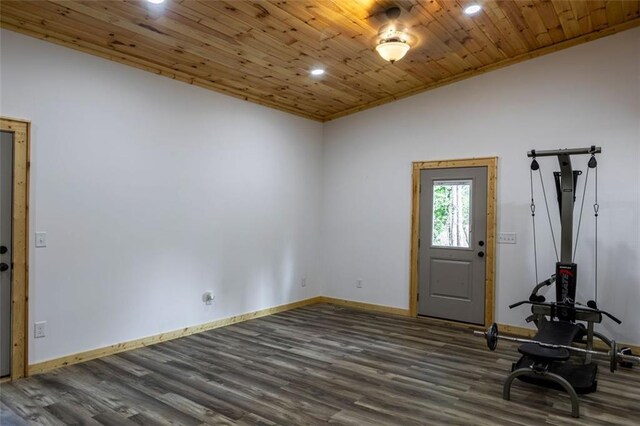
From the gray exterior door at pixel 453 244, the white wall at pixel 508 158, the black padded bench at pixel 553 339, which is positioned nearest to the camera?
the black padded bench at pixel 553 339

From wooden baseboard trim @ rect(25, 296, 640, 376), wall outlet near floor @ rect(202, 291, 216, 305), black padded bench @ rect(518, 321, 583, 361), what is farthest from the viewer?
wall outlet near floor @ rect(202, 291, 216, 305)

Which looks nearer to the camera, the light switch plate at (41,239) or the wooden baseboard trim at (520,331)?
the light switch plate at (41,239)

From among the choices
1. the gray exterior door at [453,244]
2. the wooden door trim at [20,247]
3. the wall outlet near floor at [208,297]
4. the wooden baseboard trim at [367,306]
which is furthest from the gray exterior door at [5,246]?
the gray exterior door at [453,244]

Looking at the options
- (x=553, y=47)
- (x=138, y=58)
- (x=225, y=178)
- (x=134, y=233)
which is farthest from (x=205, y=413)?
(x=553, y=47)

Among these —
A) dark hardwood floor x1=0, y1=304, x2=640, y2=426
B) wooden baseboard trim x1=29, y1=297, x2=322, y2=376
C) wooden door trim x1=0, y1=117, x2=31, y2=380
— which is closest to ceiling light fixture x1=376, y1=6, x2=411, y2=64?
dark hardwood floor x1=0, y1=304, x2=640, y2=426

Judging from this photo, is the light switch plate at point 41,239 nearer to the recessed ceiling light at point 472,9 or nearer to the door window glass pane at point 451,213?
the recessed ceiling light at point 472,9

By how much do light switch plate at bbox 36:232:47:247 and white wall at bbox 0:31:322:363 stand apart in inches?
1.8

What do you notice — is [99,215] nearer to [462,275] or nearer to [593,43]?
[462,275]

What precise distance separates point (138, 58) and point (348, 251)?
12.8 ft

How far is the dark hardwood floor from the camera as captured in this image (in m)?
2.92

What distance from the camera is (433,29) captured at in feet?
13.0

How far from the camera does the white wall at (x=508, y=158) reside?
176 inches

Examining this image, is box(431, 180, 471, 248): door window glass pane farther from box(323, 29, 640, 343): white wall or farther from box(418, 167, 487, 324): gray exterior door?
box(323, 29, 640, 343): white wall

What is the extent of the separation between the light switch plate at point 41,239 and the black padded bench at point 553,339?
4.07m
